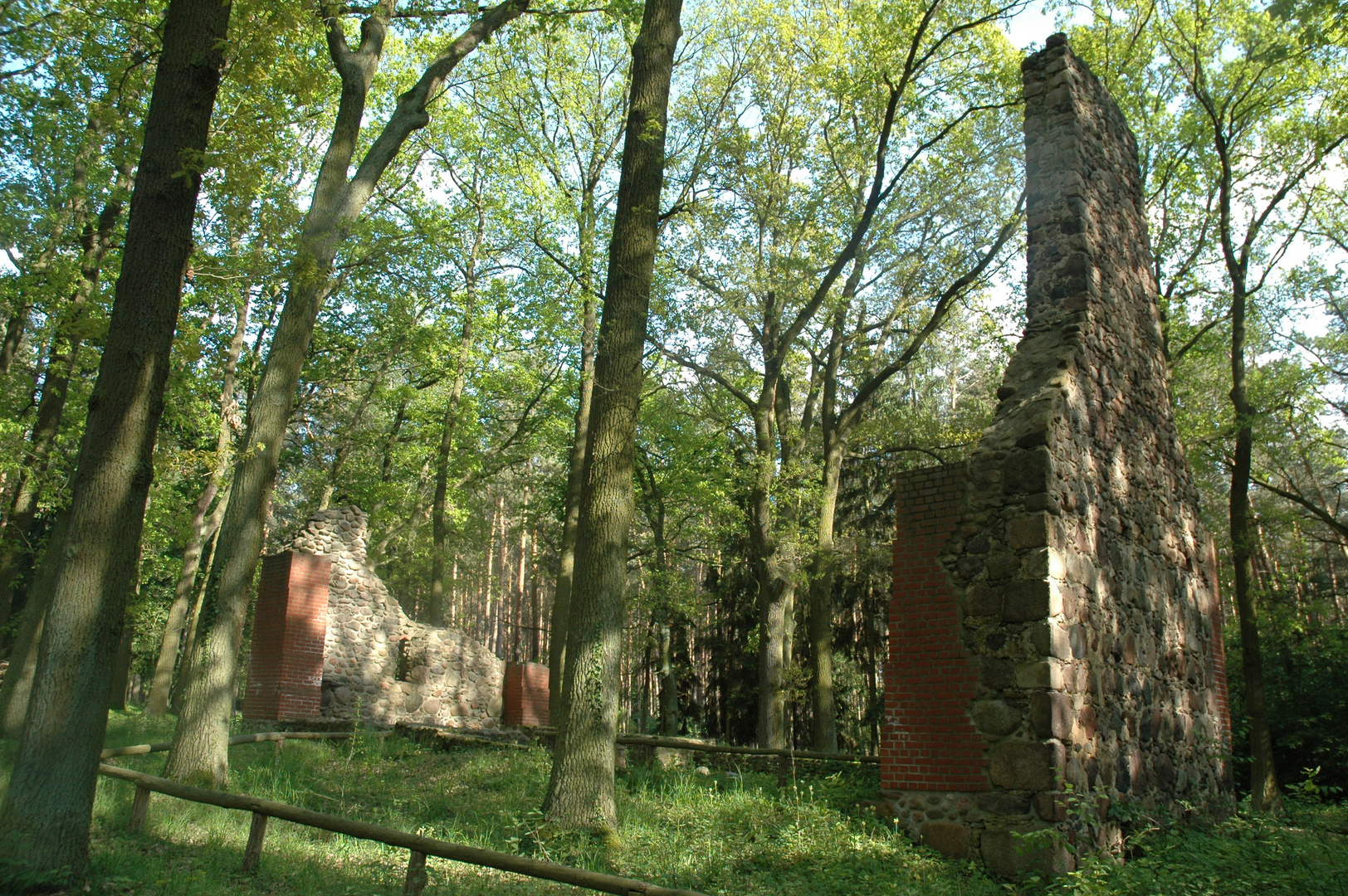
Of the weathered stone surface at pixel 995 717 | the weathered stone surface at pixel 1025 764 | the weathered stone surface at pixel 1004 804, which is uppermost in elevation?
the weathered stone surface at pixel 995 717

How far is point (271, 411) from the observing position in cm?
926

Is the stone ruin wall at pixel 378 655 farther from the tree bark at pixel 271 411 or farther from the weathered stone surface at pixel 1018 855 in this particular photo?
the weathered stone surface at pixel 1018 855

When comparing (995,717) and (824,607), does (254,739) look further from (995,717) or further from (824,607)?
(824,607)

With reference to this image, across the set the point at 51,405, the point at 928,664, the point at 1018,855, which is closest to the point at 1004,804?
the point at 1018,855

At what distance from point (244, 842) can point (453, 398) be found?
55.1 feet

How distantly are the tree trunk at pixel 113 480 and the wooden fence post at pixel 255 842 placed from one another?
1306 mm

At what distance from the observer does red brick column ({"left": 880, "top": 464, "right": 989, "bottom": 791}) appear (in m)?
7.64

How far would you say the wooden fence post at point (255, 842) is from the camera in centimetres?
605

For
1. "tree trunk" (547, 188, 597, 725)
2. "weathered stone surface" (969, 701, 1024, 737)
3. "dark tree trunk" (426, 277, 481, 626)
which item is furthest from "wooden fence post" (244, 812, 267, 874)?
"dark tree trunk" (426, 277, 481, 626)

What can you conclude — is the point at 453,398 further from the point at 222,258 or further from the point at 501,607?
the point at 501,607

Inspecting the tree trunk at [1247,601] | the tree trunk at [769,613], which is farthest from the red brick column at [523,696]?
the tree trunk at [1247,601]

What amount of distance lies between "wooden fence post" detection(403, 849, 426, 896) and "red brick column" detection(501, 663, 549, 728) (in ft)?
47.2

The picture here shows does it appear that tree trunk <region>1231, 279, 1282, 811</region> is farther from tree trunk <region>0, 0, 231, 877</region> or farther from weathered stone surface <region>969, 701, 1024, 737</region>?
tree trunk <region>0, 0, 231, 877</region>

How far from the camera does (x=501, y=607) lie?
131 ft
